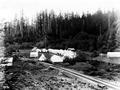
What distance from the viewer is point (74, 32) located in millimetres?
96812

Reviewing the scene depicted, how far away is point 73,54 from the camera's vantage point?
6144 centimetres

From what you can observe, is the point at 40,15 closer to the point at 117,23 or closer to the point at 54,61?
the point at 117,23

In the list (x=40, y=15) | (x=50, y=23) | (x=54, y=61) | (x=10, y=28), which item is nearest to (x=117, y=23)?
(x=54, y=61)

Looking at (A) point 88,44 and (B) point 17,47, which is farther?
(B) point 17,47

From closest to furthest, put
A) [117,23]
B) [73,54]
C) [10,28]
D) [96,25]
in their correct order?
[73,54]
[117,23]
[96,25]
[10,28]

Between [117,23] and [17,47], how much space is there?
1790 inches

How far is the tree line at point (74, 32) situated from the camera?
76.9 m

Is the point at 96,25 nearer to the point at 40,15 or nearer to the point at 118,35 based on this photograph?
the point at 118,35

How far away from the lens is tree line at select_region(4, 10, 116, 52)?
7694cm

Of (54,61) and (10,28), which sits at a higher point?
(10,28)

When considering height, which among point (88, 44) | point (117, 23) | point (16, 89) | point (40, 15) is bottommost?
point (16, 89)

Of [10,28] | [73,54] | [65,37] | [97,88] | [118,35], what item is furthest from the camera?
[10,28]

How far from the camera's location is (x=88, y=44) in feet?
262

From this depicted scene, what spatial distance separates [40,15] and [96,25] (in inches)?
1606
